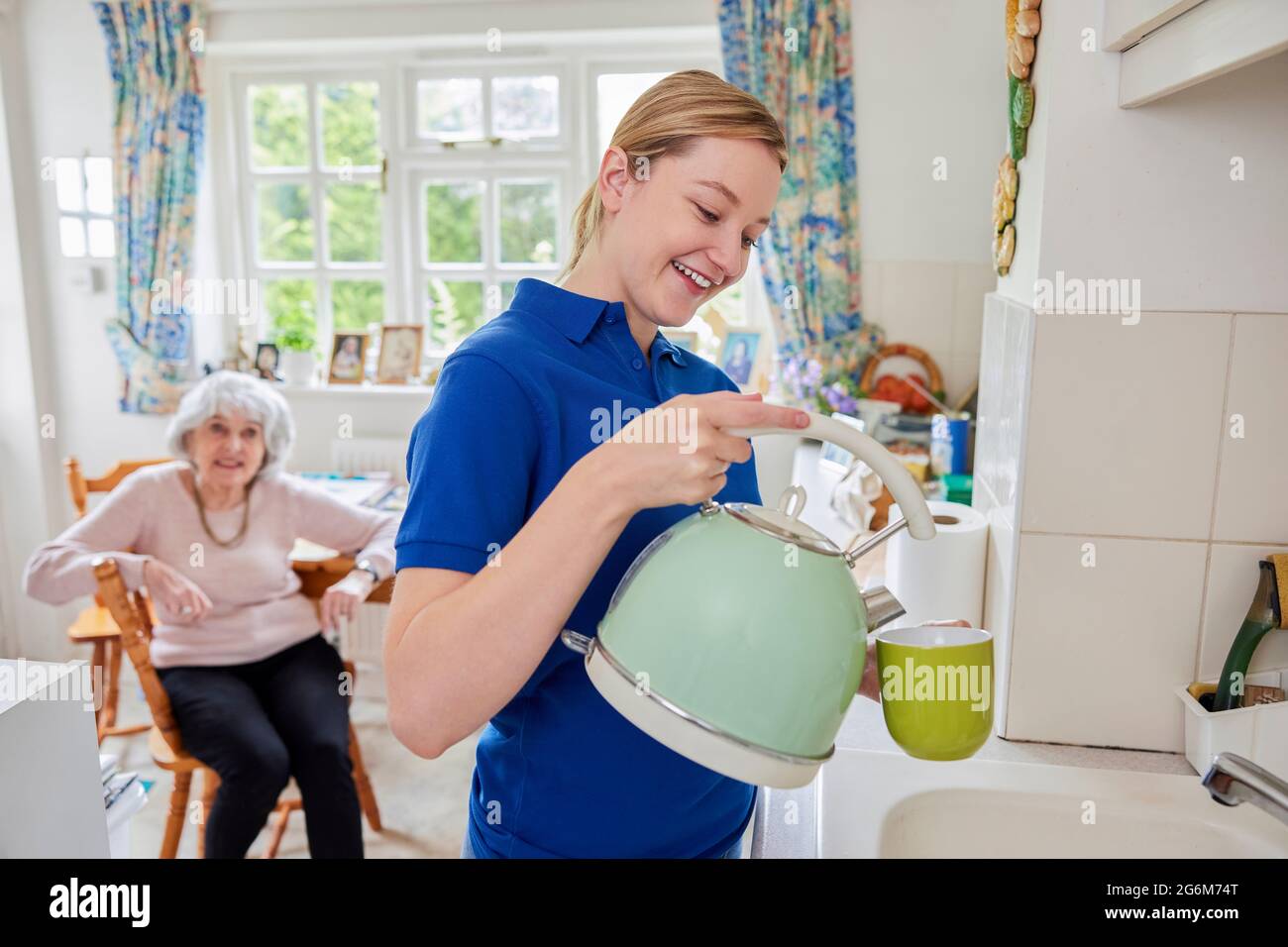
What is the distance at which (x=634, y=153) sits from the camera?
2.65ft

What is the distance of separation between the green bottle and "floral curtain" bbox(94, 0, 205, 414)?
3.46 meters

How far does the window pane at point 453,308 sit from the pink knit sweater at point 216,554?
1423 mm

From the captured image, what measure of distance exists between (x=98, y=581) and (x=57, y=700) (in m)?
1.18

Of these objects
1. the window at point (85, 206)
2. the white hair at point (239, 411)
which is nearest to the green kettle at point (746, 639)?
the white hair at point (239, 411)

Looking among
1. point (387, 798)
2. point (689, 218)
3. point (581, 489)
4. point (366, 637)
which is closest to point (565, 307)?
point (689, 218)

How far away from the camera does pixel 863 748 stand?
114cm

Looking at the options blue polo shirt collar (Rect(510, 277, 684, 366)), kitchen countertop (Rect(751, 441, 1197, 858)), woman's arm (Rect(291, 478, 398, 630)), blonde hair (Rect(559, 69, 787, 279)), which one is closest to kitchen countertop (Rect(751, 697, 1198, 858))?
kitchen countertop (Rect(751, 441, 1197, 858))

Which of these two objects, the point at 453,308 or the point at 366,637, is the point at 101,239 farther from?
the point at 366,637

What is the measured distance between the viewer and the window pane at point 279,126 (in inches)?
142

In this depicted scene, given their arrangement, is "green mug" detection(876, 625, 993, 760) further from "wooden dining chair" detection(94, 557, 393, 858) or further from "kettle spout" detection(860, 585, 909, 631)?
"wooden dining chair" detection(94, 557, 393, 858)

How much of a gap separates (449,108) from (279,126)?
671 mm

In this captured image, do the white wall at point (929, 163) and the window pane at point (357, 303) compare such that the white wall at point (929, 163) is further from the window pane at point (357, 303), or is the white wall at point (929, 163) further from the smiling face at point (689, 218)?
the smiling face at point (689, 218)

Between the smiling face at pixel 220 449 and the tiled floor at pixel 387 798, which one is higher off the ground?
the smiling face at pixel 220 449

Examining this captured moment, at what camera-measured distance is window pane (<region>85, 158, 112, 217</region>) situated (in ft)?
11.5
